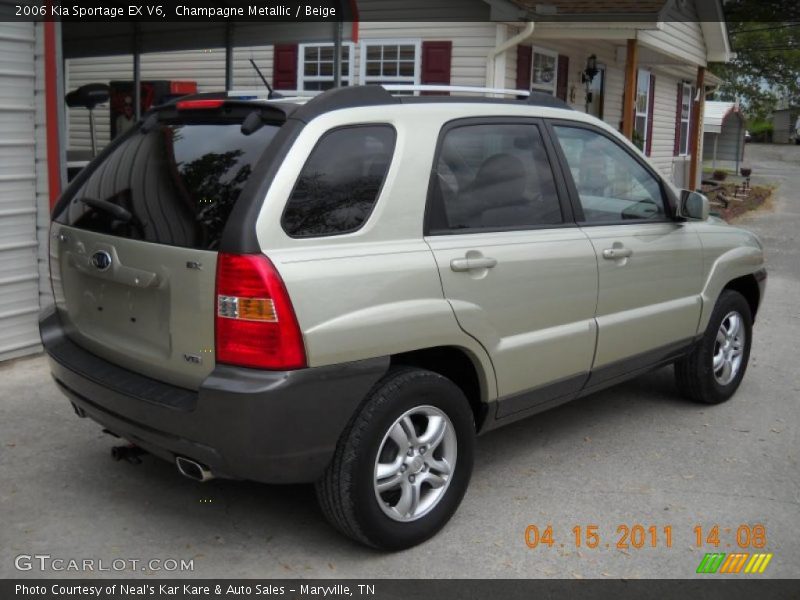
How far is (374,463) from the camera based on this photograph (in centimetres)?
350

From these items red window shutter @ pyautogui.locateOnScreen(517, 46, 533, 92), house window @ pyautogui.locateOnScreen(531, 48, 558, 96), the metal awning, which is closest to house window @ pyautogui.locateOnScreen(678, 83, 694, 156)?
house window @ pyautogui.locateOnScreen(531, 48, 558, 96)

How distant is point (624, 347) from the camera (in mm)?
4785

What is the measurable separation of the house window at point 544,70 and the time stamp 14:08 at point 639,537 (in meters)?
10.6

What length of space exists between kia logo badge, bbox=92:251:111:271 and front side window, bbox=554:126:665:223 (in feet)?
7.37

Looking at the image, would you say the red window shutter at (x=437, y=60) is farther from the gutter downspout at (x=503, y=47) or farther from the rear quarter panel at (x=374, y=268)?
the rear quarter panel at (x=374, y=268)

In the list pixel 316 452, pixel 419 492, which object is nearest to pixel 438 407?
pixel 419 492

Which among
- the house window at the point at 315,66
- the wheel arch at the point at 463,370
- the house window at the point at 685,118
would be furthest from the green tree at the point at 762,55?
the wheel arch at the point at 463,370

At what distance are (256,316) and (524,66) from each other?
10.9 meters

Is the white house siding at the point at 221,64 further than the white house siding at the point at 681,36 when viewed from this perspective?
No

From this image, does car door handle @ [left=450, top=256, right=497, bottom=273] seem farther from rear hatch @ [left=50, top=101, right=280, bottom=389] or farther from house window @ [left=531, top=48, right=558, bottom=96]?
house window @ [left=531, top=48, right=558, bottom=96]

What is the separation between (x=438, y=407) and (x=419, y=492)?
37 centimetres

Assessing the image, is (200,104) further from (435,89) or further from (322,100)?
(435,89)

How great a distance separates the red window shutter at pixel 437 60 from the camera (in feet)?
42.0

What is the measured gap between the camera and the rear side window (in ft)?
11.1
